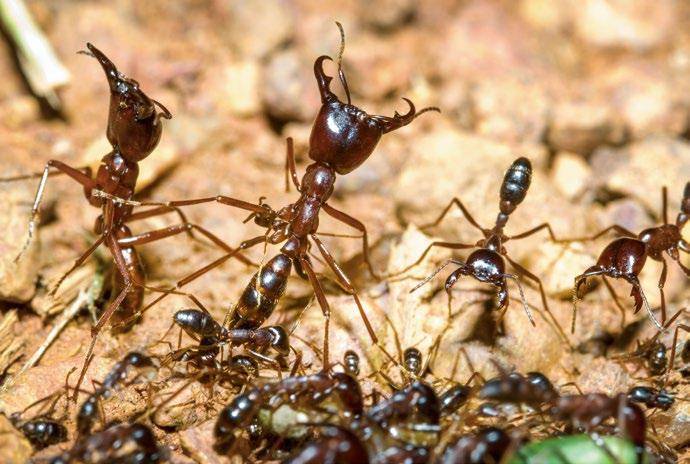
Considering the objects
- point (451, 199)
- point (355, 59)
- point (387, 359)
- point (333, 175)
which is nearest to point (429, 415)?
point (387, 359)

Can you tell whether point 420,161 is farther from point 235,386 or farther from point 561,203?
point 235,386

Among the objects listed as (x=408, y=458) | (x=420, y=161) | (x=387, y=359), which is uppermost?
(x=420, y=161)

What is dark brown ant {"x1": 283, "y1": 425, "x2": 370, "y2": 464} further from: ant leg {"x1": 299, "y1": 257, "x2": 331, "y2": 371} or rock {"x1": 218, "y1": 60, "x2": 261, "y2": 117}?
rock {"x1": 218, "y1": 60, "x2": 261, "y2": 117}

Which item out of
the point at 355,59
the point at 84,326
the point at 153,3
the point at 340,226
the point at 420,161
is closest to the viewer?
the point at 84,326

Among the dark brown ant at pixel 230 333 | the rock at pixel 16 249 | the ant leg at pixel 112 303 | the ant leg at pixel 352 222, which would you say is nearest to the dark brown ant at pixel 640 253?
the ant leg at pixel 352 222

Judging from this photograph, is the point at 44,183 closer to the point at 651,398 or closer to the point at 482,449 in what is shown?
the point at 482,449

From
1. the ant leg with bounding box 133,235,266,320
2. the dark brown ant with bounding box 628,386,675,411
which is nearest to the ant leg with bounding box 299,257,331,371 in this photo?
the ant leg with bounding box 133,235,266,320
